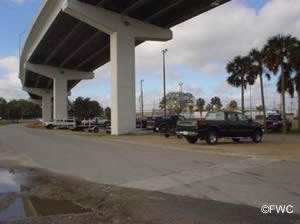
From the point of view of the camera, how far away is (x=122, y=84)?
40594mm

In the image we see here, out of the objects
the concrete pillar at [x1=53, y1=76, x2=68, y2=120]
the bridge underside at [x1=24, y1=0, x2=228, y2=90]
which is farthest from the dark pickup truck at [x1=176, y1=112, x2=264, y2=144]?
the concrete pillar at [x1=53, y1=76, x2=68, y2=120]

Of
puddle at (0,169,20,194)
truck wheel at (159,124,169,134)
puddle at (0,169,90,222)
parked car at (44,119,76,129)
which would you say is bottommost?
puddle at (0,169,90,222)

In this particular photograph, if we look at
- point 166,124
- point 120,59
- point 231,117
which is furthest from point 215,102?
point 231,117

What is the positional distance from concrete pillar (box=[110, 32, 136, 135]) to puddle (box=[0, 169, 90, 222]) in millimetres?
29573

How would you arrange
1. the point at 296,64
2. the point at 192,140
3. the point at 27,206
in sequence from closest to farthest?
the point at 27,206 < the point at 192,140 < the point at 296,64

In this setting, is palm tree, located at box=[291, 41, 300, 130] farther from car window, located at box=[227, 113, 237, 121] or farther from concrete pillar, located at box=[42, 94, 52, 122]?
concrete pillar, located at box=[42, 94, 52, 122]

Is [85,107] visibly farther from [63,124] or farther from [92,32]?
[92,32]

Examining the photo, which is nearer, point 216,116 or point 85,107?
point 216,116

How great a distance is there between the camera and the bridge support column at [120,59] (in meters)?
40.0

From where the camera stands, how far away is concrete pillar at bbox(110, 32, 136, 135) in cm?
4028

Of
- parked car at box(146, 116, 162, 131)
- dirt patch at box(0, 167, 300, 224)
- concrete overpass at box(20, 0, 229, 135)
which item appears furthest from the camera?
parked car at box(146, 116, 162, 131)

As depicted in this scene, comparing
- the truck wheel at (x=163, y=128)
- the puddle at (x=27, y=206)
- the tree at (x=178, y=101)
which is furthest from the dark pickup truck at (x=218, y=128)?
the tree at (x=178, y=101)

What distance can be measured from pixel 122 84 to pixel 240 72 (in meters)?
18.8

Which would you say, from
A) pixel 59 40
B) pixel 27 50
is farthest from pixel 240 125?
pixel 27 50
